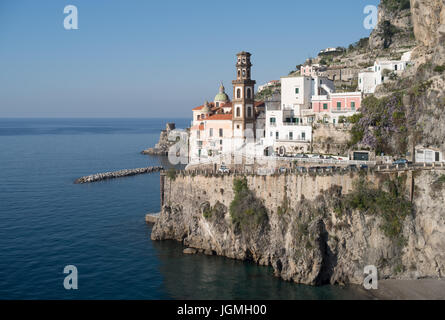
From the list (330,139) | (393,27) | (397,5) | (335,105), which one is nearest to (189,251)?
(330,139)

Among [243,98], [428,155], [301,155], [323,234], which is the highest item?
[243,98]

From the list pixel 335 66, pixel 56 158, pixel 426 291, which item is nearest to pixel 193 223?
pixel 426 291

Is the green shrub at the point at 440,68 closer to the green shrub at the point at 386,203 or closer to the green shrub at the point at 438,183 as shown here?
the green shrub at the point at 438,183

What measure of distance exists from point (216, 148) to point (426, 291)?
43.8 m

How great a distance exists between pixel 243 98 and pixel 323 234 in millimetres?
31927

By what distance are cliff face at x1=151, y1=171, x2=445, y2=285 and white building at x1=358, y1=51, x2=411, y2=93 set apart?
3092 centimetres

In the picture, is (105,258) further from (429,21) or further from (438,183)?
(429,21)

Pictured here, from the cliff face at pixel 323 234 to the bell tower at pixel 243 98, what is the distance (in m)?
19.7

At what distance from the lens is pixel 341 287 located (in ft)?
146

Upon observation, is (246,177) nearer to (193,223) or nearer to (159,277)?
(193,223)

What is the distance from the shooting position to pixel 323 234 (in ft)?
153

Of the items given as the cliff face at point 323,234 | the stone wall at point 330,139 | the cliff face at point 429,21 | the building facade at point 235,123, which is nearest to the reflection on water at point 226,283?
the cliff face at point 323,234

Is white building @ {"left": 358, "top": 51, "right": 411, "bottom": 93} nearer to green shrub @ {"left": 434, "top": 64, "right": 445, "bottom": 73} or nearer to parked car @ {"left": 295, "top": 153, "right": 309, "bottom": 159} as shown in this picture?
green shrub @ {"left": 434, "top": 64, "right": 445, "bottom": 73}

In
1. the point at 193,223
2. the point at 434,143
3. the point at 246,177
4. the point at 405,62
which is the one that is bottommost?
the point at 193,223
